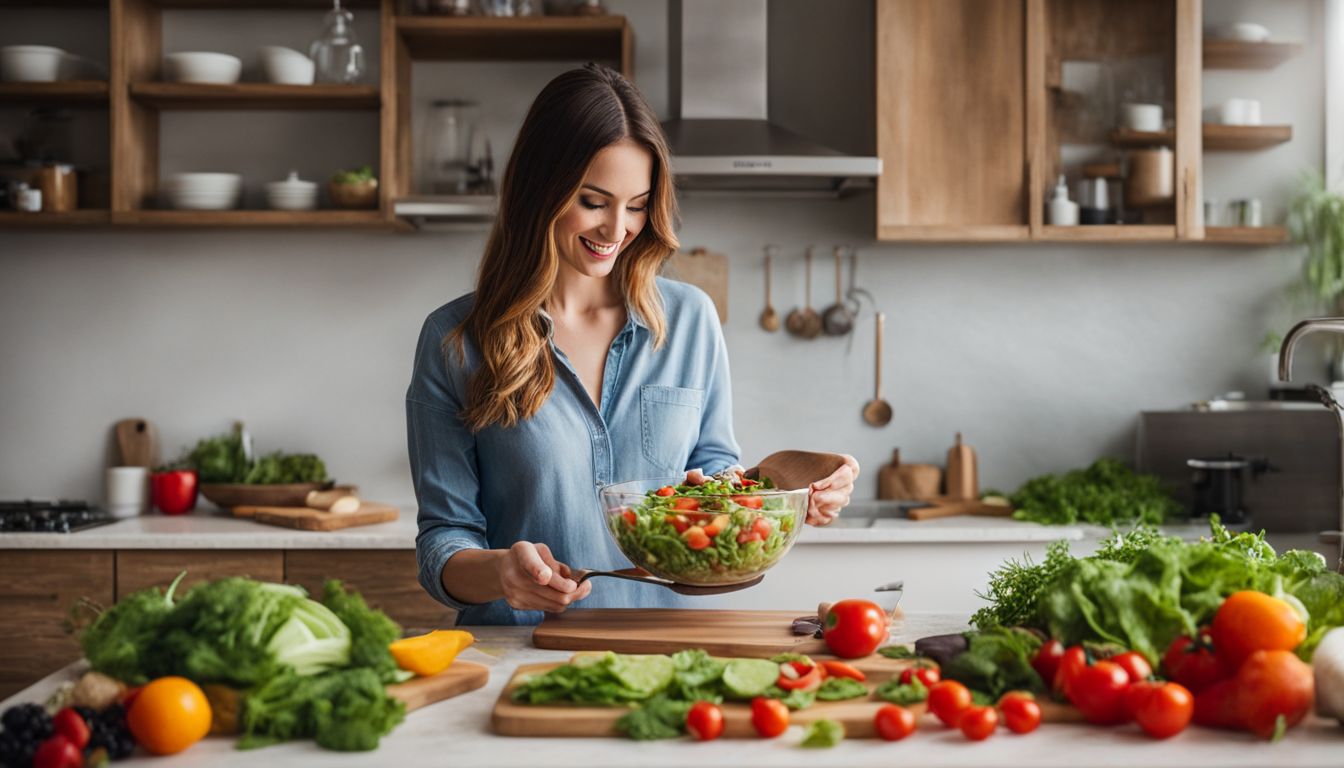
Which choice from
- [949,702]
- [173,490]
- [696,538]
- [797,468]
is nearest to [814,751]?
[949,702]

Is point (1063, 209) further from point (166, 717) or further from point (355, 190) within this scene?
point (166, 717)

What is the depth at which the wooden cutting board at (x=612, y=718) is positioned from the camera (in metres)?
1.31

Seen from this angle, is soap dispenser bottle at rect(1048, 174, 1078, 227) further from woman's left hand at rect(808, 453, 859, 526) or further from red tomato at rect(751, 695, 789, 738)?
red tomato at rect(751, 695, 789, 738)

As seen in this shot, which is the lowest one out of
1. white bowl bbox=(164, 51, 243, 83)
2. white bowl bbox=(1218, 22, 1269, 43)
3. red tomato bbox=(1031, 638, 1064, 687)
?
red tomato bbox=(1031, 638, 1064, 687)

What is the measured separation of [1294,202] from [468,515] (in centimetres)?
313

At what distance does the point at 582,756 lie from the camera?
1.25 meters

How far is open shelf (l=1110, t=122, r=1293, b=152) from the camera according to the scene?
3455 mm

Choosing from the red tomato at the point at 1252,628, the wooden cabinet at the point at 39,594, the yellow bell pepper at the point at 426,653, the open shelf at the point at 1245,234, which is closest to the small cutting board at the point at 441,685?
the yellow bell pepper at the point at 426,653

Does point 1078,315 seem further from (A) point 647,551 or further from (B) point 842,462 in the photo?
(A) point 647,551

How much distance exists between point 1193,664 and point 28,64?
3.57 meters

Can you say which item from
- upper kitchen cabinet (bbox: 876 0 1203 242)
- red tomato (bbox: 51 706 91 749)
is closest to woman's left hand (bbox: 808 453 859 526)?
red tomato (bbox: 51 706 91 749)

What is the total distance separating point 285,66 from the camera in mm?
3477

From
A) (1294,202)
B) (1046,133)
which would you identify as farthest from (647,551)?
(1294,202)

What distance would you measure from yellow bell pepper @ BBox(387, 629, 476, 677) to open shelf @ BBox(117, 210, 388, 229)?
2183mm
